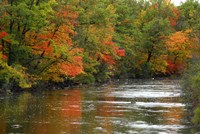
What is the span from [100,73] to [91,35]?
21.5ft

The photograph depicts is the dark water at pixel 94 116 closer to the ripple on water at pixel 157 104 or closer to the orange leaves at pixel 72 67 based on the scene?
the ripple on water at pixel 157 104

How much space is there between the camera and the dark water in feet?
65.0

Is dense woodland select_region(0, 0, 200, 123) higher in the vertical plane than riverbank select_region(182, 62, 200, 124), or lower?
higher

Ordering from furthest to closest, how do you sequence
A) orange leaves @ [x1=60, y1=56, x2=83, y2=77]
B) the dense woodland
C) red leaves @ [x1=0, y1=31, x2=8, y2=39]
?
orange leaves @ [x1=60, y1=56, x2=83, y2=77]
the dense woodland
red leaves @ [x1=0, y1=31, x2=8, y2=39]

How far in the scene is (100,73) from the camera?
59188mm

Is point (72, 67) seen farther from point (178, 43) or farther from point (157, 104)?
point (178, 43)

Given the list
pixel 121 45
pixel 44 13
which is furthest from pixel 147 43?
pixel 44 13

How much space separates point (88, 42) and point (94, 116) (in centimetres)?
3177

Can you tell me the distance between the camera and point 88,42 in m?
55.5

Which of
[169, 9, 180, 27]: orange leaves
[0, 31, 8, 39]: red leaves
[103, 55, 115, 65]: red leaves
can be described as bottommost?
[103, 55, 115, 65]: red leaves

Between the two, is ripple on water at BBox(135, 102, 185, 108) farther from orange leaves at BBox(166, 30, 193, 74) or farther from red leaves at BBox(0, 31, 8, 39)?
orange leaves at BBox(166, 30, 193, 74)

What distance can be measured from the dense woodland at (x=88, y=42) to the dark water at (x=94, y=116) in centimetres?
191

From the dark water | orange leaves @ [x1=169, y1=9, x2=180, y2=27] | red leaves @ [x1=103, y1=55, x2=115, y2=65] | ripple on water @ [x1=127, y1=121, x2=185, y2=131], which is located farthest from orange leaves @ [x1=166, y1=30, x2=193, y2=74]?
ripple on water @ [x1=127, y1=121, x2=185, y2=131]

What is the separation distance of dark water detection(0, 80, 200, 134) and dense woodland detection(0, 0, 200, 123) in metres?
1.91
